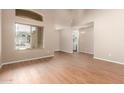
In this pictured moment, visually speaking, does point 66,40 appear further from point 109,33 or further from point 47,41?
point 109,33

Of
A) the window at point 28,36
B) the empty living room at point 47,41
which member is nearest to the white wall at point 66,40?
the empty living room at point 47,41

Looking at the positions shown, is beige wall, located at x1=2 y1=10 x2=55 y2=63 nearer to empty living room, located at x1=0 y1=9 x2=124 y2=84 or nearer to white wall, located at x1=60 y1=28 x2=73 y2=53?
empty living room, located at x1=0 y1=9 x2=124 y2=84

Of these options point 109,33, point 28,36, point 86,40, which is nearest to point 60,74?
point 28,36

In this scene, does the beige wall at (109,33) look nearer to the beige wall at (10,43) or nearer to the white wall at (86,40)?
the white wall at (86,40)

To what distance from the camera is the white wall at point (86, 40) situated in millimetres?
8188

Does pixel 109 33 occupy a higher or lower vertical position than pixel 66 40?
higher

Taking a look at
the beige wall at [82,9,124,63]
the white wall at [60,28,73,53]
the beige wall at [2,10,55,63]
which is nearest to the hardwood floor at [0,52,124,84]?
the beige wall at [2,10,55,63]

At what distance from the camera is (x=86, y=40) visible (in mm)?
8766

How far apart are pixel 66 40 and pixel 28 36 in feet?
13.8

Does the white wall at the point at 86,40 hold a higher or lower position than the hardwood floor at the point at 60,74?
higher

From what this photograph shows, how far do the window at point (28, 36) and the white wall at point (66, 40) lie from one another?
10.4 feet

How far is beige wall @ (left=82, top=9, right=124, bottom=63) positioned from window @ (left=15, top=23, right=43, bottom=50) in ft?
11.3

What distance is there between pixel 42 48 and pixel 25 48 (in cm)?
102
